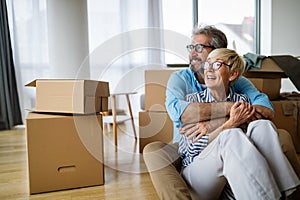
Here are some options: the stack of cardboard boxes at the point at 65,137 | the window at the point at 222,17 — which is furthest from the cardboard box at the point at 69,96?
the window at the point at 222,17

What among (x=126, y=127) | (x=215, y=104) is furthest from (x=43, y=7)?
(x=215, y=104)

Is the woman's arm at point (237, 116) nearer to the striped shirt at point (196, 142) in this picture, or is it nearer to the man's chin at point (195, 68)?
the striped shirt at point (196, 142)

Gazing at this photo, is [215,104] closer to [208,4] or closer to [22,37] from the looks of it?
[22,37]

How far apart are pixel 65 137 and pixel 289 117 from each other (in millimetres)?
1562

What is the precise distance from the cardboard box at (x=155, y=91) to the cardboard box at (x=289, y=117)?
791mm

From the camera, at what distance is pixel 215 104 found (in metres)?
1.23

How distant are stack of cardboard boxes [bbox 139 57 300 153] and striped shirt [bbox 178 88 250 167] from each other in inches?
31.0

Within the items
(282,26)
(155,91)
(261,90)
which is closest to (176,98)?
(155,91)

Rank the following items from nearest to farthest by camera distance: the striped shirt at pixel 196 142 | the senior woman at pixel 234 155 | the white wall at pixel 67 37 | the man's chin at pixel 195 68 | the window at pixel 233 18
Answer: the senior woman at pixel 234 155, the striped shirt at pixel 196 142, the man's chin at pixel 195 68, the white wall at pixel 67 37, the window at pixel 233 18

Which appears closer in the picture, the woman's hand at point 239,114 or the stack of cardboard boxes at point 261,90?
the woman's hand at point 239,114

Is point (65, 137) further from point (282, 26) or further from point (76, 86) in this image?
point (282, 26)

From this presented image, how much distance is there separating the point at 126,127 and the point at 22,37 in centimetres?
150

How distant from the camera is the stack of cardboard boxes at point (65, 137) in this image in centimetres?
146

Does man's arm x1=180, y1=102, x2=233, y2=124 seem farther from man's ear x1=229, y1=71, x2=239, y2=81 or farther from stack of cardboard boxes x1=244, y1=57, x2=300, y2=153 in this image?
stack of cardboard boxes x1=244, y1=57, x2=300, y2=153
